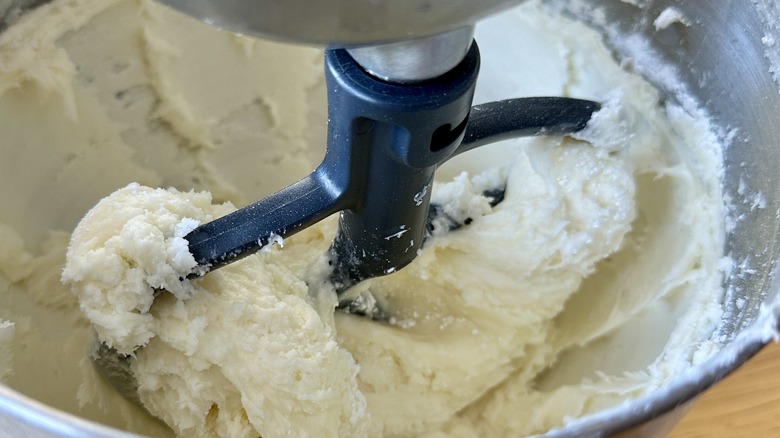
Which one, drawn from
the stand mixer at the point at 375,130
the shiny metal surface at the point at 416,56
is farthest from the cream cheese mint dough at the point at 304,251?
the shiny metal surface at the point at 416,56

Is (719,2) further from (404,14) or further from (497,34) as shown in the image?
(404,14)

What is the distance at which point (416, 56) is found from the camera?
307 millimetres

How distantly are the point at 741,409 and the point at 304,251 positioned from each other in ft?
1.34

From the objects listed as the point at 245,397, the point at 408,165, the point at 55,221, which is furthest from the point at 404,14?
the point at 55,221

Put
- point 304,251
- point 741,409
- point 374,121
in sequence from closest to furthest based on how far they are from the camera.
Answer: point 374,121
point 741,409
point 304,251

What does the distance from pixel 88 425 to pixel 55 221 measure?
0.32 m

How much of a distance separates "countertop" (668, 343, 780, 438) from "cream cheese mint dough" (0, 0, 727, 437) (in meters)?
0.07

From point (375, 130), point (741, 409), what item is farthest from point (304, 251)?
point (741, 409)

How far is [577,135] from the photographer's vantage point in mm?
582

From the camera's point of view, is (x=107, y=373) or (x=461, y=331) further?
(x=461, y=331)

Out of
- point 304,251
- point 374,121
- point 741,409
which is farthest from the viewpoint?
point 304,251

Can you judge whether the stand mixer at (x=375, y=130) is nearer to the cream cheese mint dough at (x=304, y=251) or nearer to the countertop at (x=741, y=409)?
the cream cheese mint dough at (x=304, y=251)

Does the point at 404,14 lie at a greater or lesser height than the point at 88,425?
greater

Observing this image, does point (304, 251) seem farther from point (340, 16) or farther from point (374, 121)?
point (340, 16)
